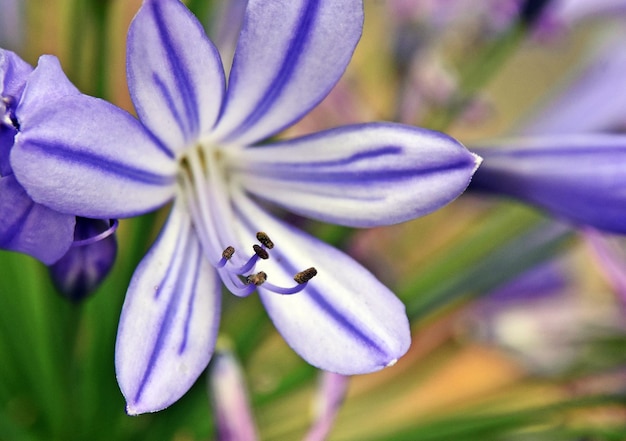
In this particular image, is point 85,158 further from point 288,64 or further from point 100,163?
point 288,64

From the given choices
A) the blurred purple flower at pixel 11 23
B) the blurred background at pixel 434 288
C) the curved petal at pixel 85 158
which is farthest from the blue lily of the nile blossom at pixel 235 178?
the blurred purple flower at pixel 11 23

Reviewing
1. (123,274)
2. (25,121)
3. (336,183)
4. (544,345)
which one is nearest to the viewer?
(25,121)

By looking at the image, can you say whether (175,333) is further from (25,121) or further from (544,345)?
(544,345)

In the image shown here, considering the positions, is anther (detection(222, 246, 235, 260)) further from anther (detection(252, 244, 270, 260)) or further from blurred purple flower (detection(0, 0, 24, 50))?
blurred purple flower (detection(0, 0, 24, 50))

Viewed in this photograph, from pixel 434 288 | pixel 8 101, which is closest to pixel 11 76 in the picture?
pixel 8 101

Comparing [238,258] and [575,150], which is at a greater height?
[575,150]

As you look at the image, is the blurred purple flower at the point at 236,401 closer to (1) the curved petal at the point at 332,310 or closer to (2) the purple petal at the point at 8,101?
(1) the curved petal at the point at 332,310

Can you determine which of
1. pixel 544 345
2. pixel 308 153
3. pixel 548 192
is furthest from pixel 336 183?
pixel 544 345

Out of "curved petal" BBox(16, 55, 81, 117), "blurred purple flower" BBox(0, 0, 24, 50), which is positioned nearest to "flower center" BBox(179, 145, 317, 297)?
"curved petal" BBox(16, 55, 81, 117)
